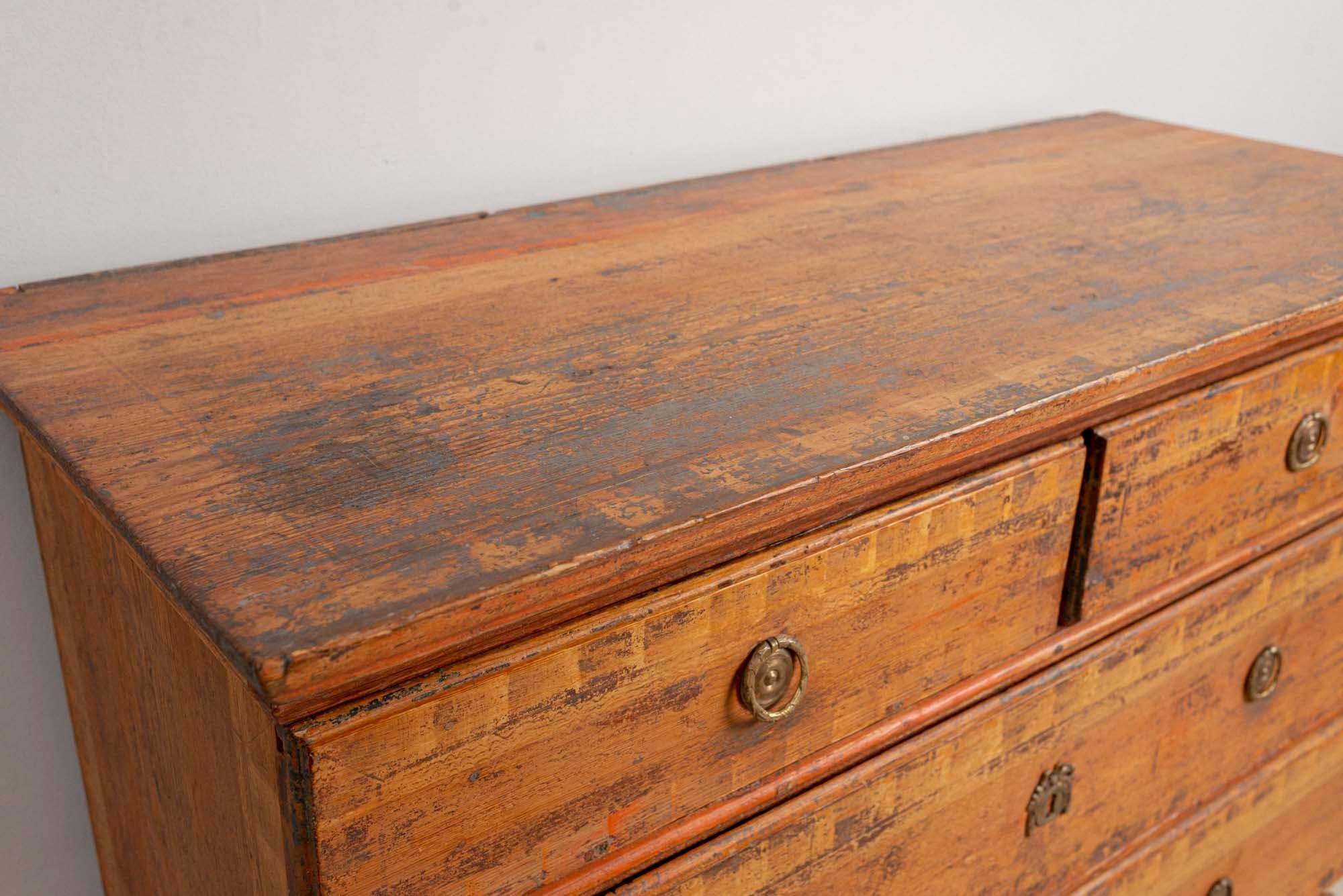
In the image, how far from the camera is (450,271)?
1.08 meters

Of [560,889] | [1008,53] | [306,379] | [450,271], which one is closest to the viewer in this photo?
[560,889]

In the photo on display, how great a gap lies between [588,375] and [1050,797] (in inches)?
22.5

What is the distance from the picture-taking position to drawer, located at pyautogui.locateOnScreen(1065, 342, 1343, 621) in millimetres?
1007

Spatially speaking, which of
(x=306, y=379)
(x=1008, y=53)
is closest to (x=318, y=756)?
(x=306, y=379)

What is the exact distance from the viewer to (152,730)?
865 mm

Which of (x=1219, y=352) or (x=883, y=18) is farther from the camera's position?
(x=883, y=18)

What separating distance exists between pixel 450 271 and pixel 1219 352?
0.64m

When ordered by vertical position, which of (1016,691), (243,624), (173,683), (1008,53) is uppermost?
(1008,53)

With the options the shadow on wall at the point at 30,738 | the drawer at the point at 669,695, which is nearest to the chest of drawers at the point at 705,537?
the drawer at the point at 669,695

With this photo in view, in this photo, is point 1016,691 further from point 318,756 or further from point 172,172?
point 172,172

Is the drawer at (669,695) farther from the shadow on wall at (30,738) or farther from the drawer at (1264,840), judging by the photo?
the shadow on wall at (30,738)

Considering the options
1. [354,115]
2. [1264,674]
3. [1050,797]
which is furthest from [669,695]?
[1264,674]

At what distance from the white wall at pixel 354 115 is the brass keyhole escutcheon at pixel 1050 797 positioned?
2.54 ft

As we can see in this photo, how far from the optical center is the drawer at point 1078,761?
0.91 metres
